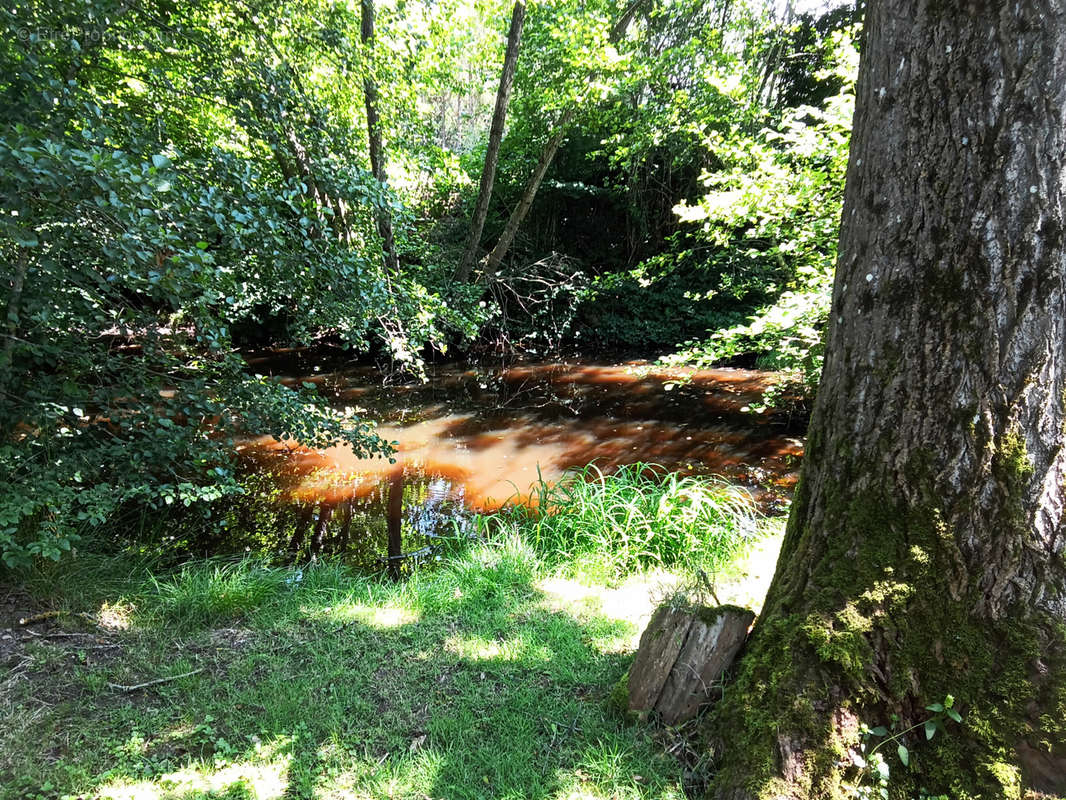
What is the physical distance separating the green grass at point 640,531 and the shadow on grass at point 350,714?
2.78ft

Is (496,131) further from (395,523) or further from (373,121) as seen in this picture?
(395,523)

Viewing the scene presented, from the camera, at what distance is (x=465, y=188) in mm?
11617

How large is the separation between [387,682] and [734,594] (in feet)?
6.16

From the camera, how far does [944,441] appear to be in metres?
1.55

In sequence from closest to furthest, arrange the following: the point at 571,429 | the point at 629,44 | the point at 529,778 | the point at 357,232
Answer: the point at 529,778 < the point at 357,232 < the point at 571,429 < the point at 629,44

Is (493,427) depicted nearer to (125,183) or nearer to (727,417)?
(727,417)

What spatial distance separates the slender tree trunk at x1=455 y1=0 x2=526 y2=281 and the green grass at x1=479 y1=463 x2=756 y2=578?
625 centimetres

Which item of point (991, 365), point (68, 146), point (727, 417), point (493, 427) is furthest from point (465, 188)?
point (991, 365)

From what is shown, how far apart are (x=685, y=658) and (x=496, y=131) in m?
8.18

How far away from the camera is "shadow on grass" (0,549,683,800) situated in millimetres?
1821

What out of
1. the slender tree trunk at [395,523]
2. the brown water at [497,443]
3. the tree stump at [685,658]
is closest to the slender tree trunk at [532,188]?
the brown water at [497,443]

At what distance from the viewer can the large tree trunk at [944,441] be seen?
1.43 metres

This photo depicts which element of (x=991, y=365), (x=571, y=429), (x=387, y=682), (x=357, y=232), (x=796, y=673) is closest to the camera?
(x=991, y=365)

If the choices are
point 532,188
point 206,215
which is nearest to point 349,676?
point 206,215
